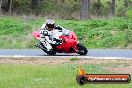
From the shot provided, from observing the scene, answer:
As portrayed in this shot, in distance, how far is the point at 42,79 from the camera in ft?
31.0

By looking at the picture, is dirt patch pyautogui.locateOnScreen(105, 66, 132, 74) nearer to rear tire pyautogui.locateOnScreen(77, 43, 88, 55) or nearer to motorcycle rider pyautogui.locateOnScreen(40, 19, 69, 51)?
rear tire pyautogui.locateOnScreen(77, 43, 88, 55)

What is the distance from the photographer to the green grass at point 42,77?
27.5 feet

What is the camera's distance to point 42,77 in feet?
32.4

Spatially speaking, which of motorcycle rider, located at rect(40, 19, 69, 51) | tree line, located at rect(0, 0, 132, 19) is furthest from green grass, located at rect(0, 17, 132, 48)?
tree line, located at rect(0, 0, 132, 19)

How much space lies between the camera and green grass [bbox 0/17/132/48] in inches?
845

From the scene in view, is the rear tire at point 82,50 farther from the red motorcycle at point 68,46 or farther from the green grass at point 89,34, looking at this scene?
the green grass at point 89,34

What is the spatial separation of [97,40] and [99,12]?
1145 inches

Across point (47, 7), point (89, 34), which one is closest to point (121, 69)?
point (89, 34)

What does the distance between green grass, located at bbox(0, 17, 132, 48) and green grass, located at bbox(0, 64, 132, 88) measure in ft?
30.2

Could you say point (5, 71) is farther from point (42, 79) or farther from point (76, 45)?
point (76, 45)

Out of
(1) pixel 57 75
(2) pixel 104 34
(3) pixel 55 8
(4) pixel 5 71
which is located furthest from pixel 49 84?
(3) pixel 55 8

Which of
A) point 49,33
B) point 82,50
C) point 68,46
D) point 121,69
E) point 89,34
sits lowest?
point 89,34

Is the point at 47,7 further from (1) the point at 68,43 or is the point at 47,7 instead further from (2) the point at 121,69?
(2) the point at 121,69

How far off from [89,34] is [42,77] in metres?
13.8
